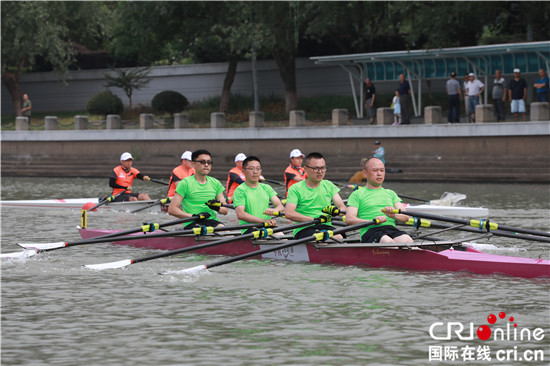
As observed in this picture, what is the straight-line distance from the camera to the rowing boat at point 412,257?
12.8m

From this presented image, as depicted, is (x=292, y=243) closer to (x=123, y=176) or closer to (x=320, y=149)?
(x=123, y=176)

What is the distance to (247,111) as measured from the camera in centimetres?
4747

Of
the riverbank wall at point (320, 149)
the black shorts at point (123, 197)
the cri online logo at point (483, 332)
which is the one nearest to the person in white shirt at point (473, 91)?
the riverbank wall at point (320, 149)

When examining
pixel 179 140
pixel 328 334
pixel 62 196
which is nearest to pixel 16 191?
pixel 62 196

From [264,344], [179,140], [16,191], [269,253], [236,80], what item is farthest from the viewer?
[236,80]

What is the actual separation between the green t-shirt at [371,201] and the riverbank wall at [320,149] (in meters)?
19.7

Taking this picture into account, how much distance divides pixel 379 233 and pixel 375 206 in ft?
1.38

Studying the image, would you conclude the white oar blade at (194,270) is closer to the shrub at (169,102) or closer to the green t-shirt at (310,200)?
the green t-shirt at (310,200)

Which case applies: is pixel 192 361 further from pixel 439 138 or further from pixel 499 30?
pixel 499 30

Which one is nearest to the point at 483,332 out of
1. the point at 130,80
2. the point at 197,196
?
the point at 197,196

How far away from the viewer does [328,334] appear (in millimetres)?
10164

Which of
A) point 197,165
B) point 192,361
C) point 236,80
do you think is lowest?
point 192,361

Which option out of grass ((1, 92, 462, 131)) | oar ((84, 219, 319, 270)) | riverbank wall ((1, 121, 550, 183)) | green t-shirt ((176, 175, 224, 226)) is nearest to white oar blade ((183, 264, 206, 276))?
oar ((84, 219, 319, 270))

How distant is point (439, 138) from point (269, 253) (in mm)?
21149
